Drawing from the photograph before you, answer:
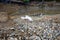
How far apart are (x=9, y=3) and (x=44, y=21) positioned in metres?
3.41

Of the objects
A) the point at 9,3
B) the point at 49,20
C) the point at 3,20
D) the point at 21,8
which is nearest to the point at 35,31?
the point at 49,20

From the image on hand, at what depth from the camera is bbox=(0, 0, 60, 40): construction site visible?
5.08 meters

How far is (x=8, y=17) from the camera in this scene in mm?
6887

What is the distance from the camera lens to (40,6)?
29.2 ft

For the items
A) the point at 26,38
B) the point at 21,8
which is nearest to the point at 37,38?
the point at 26,38

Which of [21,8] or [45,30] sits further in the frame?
[21,8]

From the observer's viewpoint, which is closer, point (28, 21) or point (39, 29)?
point (39, 29)

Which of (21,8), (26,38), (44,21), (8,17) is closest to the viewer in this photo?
(26,38)

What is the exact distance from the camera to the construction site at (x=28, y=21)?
200 inches

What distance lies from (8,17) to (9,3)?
2.27 metres

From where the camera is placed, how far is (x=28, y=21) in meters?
6.42

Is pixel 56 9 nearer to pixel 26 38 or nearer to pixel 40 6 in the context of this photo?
pixel 40 6

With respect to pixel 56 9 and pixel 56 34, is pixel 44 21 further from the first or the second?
pixel 56 9

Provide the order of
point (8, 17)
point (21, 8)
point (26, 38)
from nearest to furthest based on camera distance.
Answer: point (26, 38)
point (8, 17)
point (21, 8)
